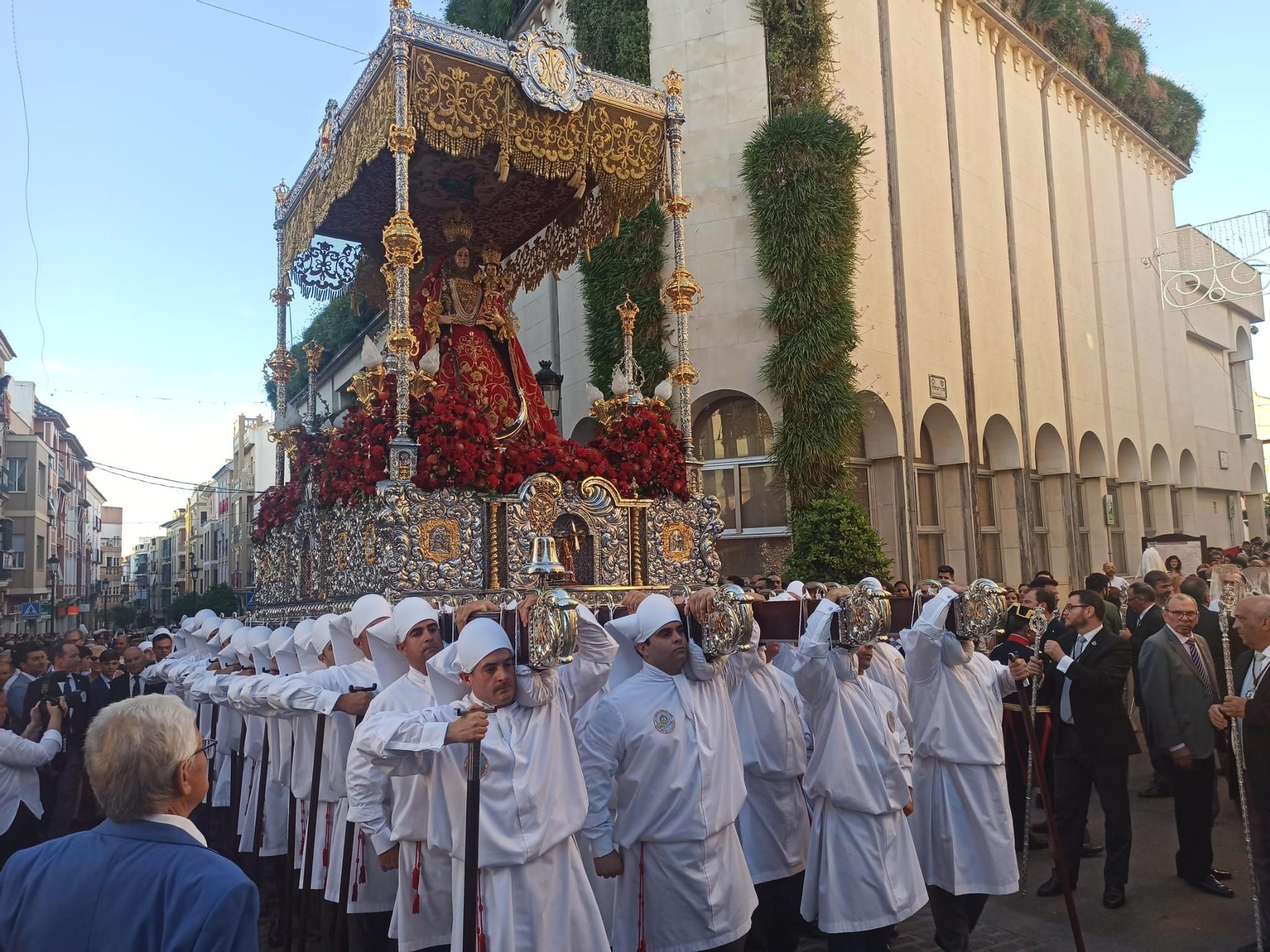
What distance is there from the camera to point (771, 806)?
5.57m

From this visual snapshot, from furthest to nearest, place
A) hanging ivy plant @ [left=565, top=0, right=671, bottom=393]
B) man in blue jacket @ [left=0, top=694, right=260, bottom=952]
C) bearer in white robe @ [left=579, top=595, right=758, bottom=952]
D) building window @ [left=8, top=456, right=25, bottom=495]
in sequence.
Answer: building window @ [left=8, top=456, right=25, bottom=495]
hanging ivy plant @ [left=565, top=0, right=671, bottom=393]
bearer in white robe @ [left=579, top=595, right=758, bottom=952]
man in blue jacket @ [left=0, top=694, right=260, bottom=952]

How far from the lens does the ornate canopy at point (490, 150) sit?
9703mm

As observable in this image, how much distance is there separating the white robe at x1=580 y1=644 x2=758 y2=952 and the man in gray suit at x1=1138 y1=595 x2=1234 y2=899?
382 cm

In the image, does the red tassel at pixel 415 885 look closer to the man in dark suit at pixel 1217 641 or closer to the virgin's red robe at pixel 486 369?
the virgin's red robe at pixel 486 369

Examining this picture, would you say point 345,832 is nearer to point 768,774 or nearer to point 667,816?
point 667,816

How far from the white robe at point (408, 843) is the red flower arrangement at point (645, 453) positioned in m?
5.69

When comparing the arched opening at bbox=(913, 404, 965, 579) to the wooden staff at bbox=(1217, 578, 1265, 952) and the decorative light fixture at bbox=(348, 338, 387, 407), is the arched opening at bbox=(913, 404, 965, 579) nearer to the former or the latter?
the decorative light fixture at bbox=(348, 338, 387, 407)

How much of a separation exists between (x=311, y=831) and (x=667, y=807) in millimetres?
2647

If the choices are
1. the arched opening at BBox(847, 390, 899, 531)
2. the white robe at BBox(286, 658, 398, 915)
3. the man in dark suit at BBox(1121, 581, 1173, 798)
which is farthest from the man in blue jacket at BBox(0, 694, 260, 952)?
the arched opening at BBox(847, 390, 899, 531)

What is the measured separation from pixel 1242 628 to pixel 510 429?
710 cm

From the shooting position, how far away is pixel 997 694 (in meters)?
6.17

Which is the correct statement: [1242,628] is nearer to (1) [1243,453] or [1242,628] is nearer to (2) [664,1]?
(2) [664,1]

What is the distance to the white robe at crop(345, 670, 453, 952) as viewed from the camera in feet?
14.7

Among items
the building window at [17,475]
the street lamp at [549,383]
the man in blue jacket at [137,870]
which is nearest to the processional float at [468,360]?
the street lamp at [549,383]
